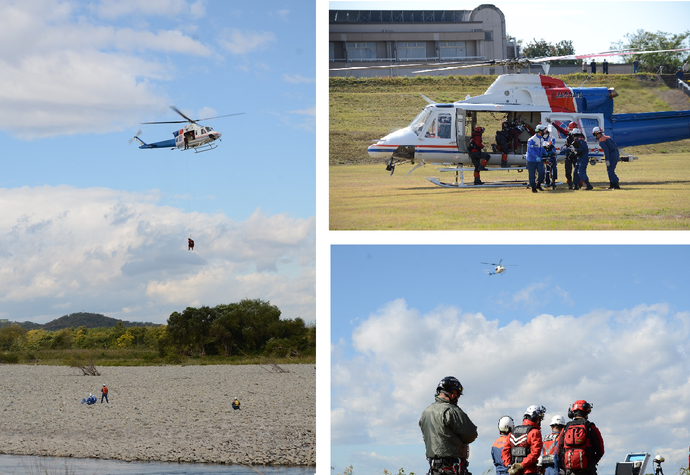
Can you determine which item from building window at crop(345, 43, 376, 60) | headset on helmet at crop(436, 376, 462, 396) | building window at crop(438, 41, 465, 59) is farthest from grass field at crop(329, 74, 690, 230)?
building window at crop(438, 41, 465, 59)

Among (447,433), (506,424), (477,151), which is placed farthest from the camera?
(477,151)

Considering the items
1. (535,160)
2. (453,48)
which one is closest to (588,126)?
(535,160)

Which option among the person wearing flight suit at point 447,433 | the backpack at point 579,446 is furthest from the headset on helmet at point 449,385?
the backpack at point 579,446

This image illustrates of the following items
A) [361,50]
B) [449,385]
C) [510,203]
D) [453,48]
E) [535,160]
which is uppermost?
[453,48]

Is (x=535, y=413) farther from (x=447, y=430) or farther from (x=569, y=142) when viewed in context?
(x=569, y=142)

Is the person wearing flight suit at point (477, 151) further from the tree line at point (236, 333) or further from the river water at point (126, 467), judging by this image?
the tree line at point (236, 333)
